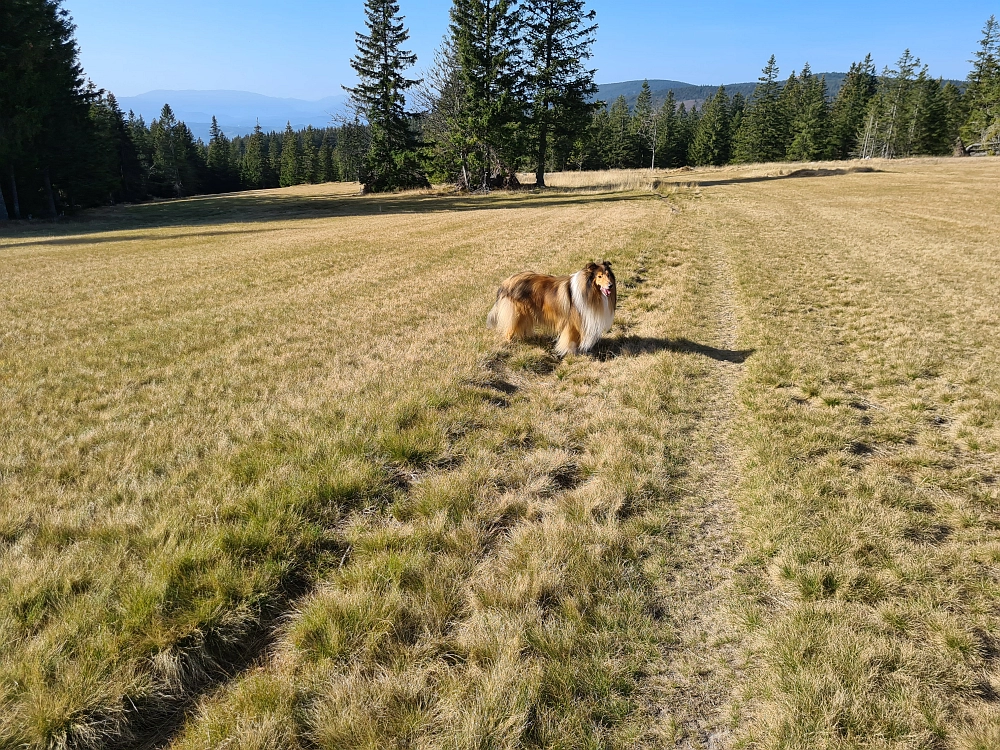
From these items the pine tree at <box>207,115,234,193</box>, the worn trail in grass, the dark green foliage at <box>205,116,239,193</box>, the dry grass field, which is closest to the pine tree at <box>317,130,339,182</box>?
the dark green foliage at <box>205,116,239,193</box>

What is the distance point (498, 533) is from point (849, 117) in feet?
334

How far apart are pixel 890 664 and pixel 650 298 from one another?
7.98 m

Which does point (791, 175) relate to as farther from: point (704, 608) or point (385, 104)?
point (704, 608)

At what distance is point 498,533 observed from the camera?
3.45m

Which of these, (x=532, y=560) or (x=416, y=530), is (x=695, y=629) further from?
(x=416, y=530)

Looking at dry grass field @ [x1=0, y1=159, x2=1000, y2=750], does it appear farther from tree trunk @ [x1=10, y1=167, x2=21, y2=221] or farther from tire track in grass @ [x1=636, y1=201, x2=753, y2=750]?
tree trunk @ [x1=10, y1=167, x2=21, y2=221]

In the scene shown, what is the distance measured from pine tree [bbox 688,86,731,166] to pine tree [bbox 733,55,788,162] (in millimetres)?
3900

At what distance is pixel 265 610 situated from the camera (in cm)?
276

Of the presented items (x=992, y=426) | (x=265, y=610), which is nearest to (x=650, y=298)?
(x=992, y=426)

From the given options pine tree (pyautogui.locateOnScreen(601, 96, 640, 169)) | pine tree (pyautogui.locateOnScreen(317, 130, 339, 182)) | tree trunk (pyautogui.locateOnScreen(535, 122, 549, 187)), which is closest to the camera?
tree trunk (pyautogui.locateOnScreen(535, 122, 549, 187))

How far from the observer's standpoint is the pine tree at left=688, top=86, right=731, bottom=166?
82.4 metres

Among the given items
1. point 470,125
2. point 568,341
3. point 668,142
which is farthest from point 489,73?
point 668,142

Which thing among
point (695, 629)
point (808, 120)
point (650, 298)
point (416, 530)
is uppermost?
point (808, 120)

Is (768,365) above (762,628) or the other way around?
above
